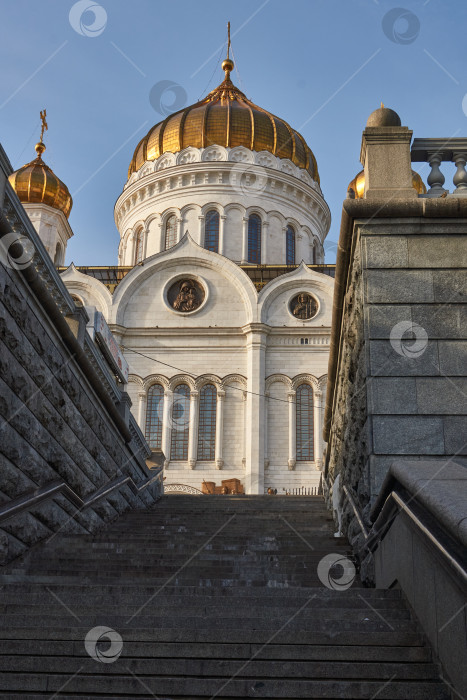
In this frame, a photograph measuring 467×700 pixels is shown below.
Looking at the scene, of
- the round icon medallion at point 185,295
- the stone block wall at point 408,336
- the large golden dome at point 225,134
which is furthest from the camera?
the large golden dome at point 225,134

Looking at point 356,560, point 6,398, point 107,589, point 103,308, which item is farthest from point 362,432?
point 103,308

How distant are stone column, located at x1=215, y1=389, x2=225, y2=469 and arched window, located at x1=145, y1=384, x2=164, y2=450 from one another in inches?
79.4

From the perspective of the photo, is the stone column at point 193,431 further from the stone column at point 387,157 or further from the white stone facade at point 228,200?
the stone column at point 387,157

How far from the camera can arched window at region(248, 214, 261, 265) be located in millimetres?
34125

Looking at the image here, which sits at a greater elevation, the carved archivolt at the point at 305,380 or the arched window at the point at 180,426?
the carved archivolt at the point at 305,380

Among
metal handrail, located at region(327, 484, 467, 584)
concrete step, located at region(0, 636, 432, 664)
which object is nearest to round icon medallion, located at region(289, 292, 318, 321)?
metal handrail, located at region(327, 484, 467, 584)

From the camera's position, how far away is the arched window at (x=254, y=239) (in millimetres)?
34125

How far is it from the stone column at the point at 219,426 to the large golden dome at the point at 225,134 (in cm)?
1395

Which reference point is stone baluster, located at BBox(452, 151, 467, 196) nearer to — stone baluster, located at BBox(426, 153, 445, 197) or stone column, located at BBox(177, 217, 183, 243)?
stone baluster, located at BBox(426, 153, 445, 197)

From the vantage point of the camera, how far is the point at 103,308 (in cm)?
2930

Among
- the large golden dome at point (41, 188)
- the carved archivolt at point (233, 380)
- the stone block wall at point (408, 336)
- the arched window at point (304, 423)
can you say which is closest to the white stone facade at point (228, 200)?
the large golden dome at point (41, 188)

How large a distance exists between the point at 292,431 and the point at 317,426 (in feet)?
2.93

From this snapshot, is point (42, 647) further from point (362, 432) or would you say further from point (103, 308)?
point (103, 308)

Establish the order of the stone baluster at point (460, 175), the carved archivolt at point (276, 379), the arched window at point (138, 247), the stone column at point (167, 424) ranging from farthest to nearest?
the arched window at point (138, 247) < the carved archivolt at point (276, 379) < the stone column at point (167, 424) < the stone baluster at point (460, 175)
